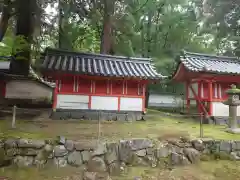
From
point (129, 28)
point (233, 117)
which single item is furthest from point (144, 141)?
point (129, 28)

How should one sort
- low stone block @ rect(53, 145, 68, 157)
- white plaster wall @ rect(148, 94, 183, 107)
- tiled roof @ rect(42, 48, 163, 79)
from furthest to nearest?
white plaster wall @ rect(148, 94, 183, 107) → tiled roof @ rect(42, 48, 163, 79) → low stone block @ rect(53, 145, 68, 157)

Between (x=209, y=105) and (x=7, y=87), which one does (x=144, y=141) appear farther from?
(x=7, y=87)

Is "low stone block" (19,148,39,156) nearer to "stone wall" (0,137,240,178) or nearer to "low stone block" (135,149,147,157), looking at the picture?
"stone wall" (0,137,240,178)

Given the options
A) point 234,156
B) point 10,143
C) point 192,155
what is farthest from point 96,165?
point 234,156

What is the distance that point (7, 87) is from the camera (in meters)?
13.1

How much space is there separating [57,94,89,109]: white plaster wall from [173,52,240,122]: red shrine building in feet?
20.2

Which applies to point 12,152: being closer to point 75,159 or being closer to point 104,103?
point 75,159

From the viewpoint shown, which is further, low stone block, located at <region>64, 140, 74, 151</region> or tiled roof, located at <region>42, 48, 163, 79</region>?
tiled roof, located at <region>42, 48, 163, 79</region>

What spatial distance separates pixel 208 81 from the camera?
1305cm

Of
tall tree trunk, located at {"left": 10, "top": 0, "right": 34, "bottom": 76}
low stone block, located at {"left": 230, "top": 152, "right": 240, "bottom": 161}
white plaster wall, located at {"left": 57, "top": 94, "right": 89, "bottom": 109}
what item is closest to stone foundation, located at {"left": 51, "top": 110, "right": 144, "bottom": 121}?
white plaster wall, located at {"left": 57, "top": 94, "right": 89, "bottom": 109}

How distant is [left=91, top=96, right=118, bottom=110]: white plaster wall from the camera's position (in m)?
12.4

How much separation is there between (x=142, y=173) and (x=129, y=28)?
36.3 ft

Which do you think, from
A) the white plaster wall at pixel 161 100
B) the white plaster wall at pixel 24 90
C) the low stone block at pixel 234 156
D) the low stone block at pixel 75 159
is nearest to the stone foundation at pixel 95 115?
the white plaster wall at pixel 24 90

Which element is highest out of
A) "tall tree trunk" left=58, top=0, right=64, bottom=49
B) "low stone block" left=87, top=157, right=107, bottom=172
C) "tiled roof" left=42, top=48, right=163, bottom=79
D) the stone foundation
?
"tall tree trunk" left=58, top=0, right=64, bottom=49
